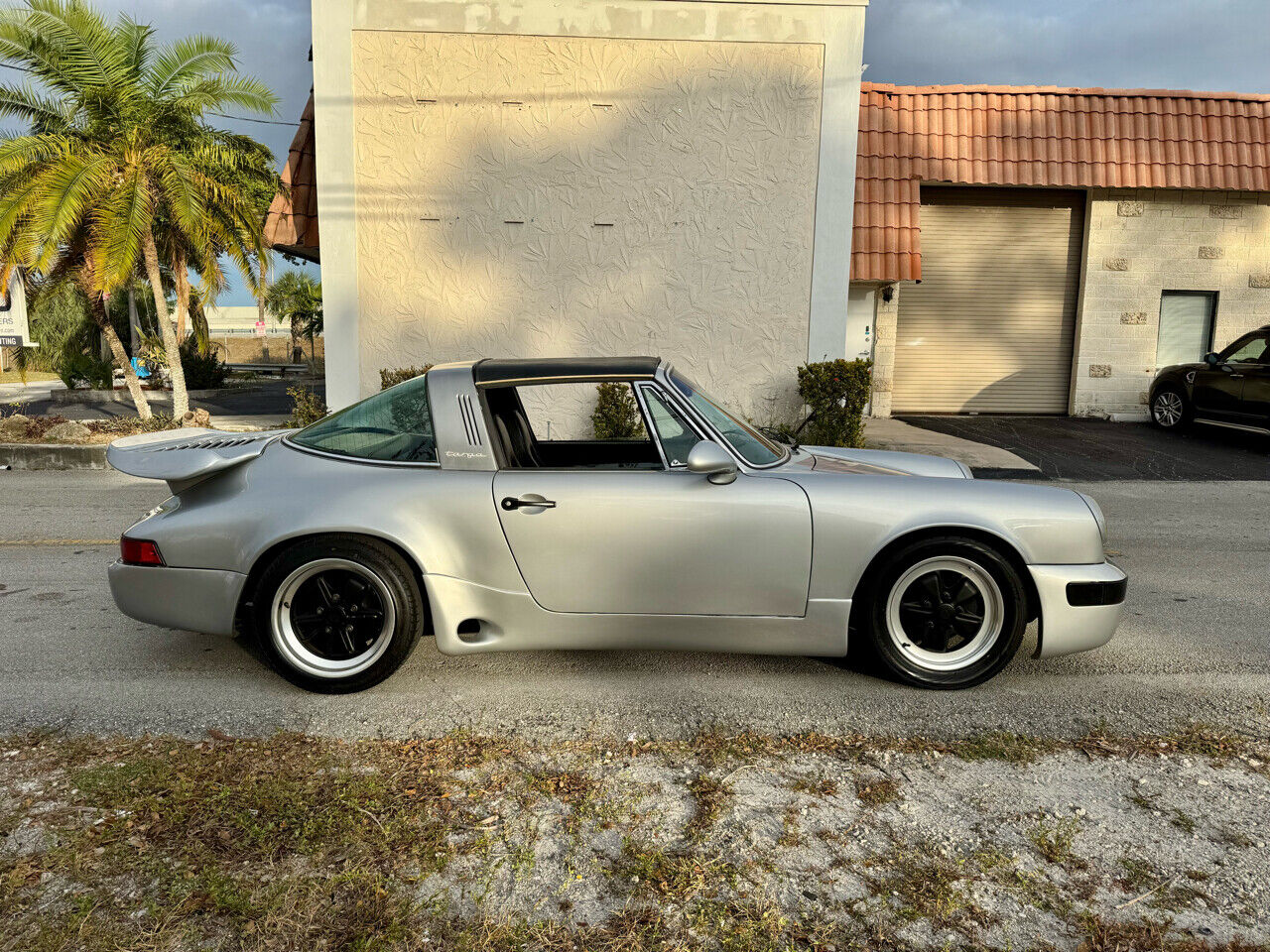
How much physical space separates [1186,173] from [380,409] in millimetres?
14746

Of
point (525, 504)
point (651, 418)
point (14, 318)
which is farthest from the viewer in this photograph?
point (14, 318)

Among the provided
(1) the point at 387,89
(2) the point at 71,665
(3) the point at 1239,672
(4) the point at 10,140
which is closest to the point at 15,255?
(4) the point at 10,140

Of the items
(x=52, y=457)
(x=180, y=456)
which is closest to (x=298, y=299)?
(x=52, y=457)

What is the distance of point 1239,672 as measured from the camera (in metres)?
4.05

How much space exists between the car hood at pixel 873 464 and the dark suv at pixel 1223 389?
999cm

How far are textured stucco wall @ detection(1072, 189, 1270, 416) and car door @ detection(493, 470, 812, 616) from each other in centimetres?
1387

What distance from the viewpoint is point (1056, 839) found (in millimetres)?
2604

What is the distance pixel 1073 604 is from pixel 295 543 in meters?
3.20

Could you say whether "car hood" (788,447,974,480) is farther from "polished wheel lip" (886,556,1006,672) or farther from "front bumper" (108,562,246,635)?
"front bumper" (108,562,246,635)

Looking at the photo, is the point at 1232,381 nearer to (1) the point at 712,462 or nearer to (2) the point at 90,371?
(1) the point at 712,462

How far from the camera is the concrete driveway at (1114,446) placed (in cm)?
1072

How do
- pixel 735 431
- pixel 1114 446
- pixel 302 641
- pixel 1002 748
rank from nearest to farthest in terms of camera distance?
pixel 1002 748 → pixel 302 641 → pixel 735 431 → pixel 1114 446

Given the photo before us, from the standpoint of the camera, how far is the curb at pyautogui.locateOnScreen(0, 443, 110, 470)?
11.1m

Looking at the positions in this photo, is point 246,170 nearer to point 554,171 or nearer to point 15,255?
point 15,255
